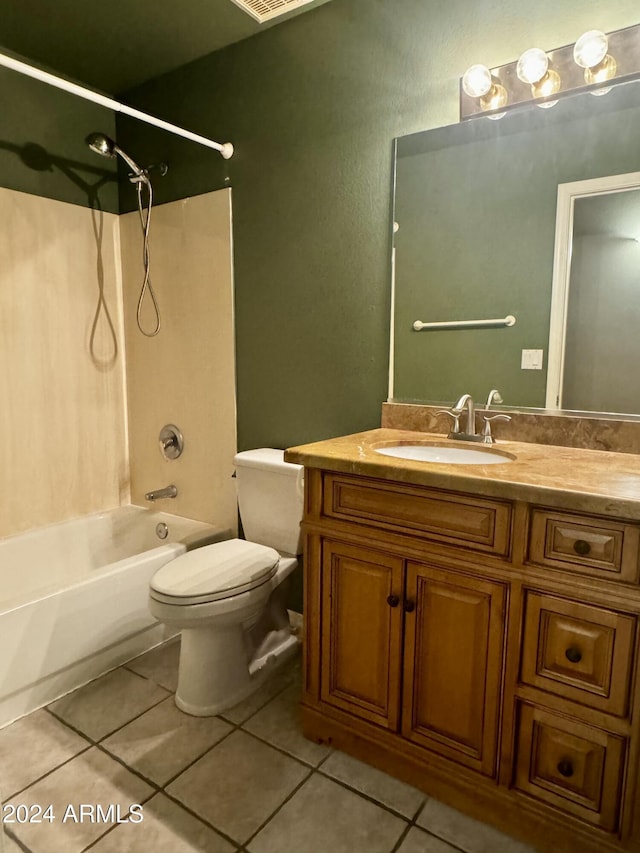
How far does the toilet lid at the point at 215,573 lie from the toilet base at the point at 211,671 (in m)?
0.15

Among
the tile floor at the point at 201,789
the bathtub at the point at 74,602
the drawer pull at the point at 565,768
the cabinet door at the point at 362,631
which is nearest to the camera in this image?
the drawer pull at the point at 565,768

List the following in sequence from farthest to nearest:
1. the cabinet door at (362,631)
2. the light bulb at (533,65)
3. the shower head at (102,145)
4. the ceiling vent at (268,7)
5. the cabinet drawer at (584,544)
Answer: the shower head at (102,145)
the ceiling vent at (268,7)
the light bulb at (533,65)
the cabinet door at (362,631)
the cabinet drawer at (584,544)

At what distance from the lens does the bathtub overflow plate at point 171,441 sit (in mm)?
2570

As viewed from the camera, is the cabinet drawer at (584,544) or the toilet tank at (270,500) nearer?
the cabinet drawer at (584,544)

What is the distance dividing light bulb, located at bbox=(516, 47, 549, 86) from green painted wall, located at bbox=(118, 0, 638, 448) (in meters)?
0.10

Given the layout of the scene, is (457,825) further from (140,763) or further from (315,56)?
(315,56)

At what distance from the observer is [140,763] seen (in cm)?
149

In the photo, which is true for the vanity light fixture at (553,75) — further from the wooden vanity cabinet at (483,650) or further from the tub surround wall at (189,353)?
the wooden vanity cabinet at (483,650)

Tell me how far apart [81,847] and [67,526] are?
1.54 meters

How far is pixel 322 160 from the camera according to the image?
1979 mm

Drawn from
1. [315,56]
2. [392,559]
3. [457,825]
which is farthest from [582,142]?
[457,825]

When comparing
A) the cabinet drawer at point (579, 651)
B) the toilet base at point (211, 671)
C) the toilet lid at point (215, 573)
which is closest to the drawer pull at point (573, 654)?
the cabinet drawer at point (579, 651)

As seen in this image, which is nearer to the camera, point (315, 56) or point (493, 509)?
point (493, 509)

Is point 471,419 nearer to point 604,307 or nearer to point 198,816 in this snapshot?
point 604,307
